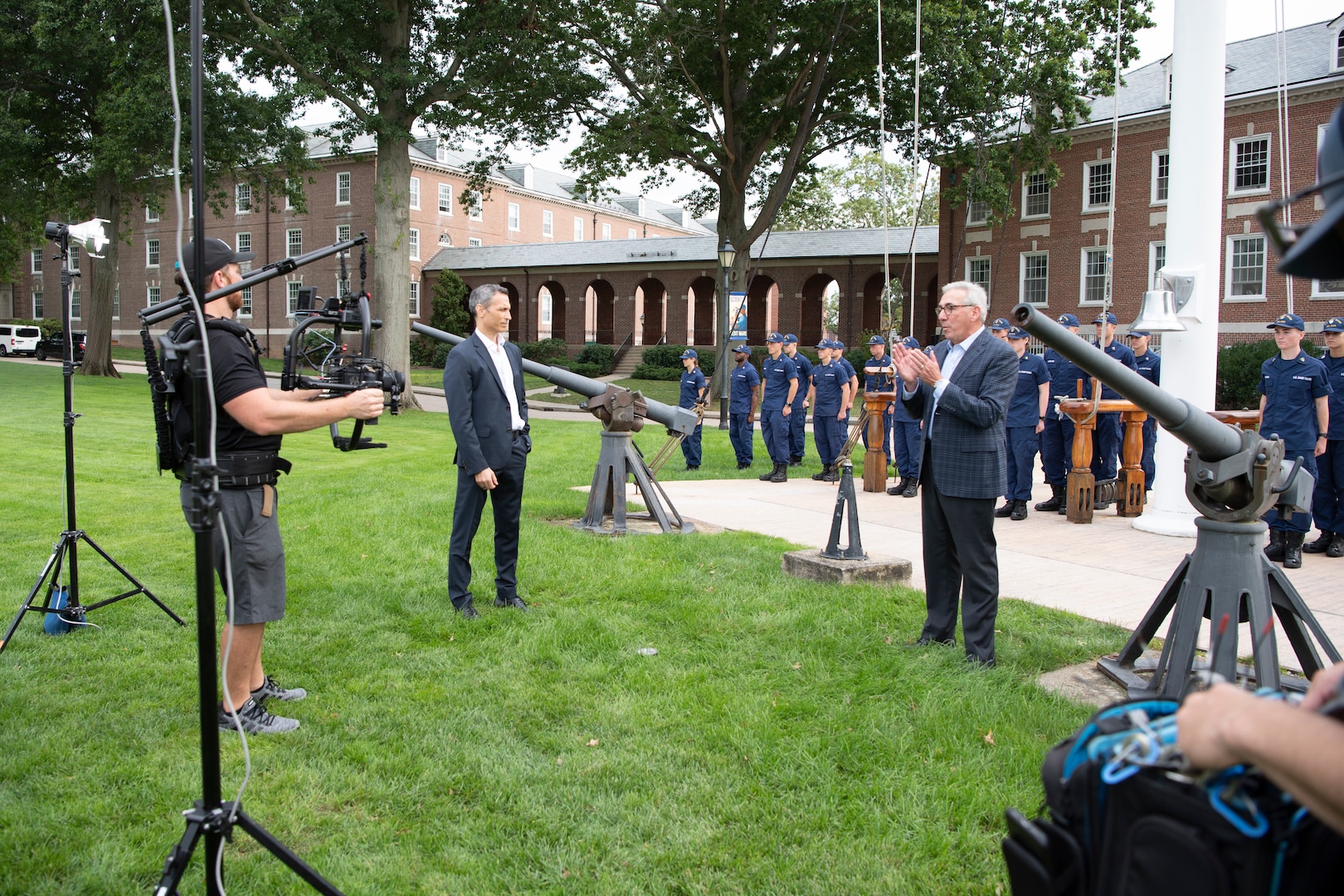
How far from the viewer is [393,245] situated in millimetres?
23891

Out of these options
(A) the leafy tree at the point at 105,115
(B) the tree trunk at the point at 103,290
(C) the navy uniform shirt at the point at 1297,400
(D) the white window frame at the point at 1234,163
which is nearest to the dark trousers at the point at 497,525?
(C) the navy uniform shirt at the point at 1297,400

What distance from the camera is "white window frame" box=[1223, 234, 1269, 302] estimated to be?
1138 inches

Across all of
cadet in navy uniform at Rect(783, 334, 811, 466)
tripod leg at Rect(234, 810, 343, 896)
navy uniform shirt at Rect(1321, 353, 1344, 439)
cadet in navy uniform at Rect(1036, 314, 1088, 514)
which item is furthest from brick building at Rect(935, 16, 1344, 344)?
tripod leg at Rect(234, 810, 343, 896)

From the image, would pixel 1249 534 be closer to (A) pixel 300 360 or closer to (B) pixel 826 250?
(A) pixel 300 360

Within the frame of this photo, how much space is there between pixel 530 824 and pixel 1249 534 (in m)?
3.36

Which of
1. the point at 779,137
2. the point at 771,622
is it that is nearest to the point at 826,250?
the point at 779,137

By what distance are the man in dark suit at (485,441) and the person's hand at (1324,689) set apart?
490cm

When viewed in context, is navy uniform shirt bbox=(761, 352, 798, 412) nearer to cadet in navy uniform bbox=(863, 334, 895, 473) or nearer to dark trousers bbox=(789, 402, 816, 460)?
dark trousers bbox=(789, 402, 816, 460)

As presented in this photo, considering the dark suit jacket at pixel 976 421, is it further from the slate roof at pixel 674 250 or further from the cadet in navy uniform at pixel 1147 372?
the slate roof at pixel 674 250

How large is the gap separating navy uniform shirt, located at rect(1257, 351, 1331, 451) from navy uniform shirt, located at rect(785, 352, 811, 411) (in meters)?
6.99

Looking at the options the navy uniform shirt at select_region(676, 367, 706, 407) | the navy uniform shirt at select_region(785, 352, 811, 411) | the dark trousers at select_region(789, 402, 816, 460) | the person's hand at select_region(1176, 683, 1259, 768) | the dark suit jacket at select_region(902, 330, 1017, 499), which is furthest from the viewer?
the navy uniform shirt at select_region(676, 367, 706, 407)

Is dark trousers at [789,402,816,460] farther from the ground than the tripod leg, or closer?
farther from the ground

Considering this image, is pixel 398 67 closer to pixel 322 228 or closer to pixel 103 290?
pixel 103 290

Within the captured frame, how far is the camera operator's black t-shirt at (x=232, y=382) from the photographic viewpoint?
373 cm
